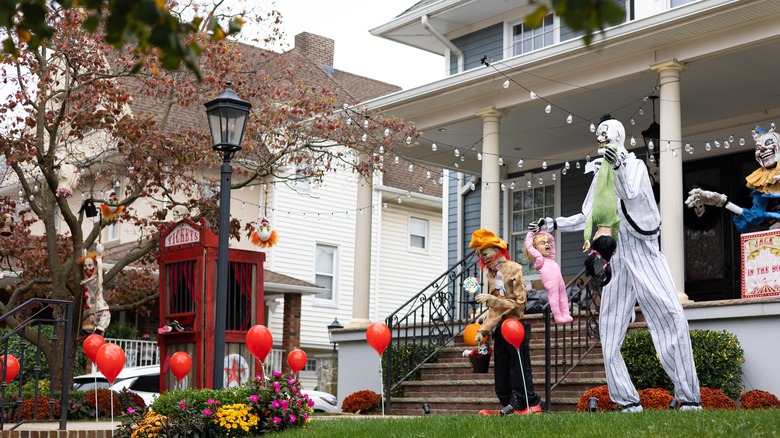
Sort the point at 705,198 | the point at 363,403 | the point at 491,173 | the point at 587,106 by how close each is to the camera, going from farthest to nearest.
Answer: the point at 587,106, the point at 491,173, the point at 363,403, the point at 705,198

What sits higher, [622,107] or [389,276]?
[622,107]

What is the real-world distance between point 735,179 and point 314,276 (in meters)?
14.0

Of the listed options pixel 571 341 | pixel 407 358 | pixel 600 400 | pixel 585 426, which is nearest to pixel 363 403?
pixel 407 358

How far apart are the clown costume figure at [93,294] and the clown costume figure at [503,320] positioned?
17.0ft

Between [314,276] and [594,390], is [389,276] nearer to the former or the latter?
[314,276]

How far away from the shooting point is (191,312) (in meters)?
11.2

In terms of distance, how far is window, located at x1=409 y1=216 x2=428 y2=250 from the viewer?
30109 millimetres

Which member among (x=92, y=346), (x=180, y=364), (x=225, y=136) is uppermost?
(x=225, y=136)

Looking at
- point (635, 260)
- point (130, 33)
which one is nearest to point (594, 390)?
point (635, 260)

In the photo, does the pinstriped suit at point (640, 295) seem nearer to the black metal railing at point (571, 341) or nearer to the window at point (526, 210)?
the black metal railing at point (571, 341)

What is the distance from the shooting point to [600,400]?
10000 mm

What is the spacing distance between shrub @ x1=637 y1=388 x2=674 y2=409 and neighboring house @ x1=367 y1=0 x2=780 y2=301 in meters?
2.29

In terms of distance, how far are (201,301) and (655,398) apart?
4.98 metres

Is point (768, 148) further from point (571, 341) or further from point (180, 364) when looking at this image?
point (180, 364)
